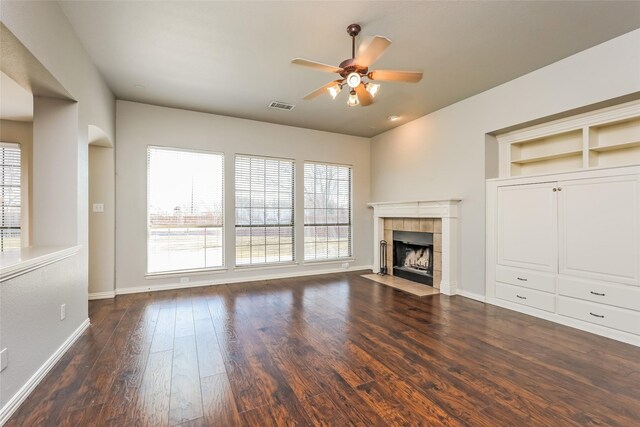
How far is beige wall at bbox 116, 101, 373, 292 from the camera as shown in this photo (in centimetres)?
439

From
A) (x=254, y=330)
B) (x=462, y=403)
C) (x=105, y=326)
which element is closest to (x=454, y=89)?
(x=462, y=403)

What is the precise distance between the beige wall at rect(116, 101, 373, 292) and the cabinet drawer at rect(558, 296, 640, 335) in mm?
3583

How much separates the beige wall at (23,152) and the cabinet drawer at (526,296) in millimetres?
7297

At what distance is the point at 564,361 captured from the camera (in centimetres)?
240

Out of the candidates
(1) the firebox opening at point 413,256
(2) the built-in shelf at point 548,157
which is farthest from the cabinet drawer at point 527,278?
(2) the built-in shelf at point 548,157

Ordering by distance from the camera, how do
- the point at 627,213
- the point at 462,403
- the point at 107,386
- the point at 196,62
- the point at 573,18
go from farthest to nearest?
the point at 196,62 < the point at 627,213 < the point at 573,18 < the point at 107,386 < the point at 462,403

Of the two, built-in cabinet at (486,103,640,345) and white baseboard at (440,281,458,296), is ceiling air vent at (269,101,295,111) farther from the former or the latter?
white baseboard at (440,281,458,296)

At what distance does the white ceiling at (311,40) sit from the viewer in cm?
245

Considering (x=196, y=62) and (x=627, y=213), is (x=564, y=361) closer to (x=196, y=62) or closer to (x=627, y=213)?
(x=627, y=213)

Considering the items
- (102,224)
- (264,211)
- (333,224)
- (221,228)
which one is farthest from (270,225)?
(102,224)

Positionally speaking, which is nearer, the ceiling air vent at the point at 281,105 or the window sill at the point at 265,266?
the ceiling air vent at the point at 281,105

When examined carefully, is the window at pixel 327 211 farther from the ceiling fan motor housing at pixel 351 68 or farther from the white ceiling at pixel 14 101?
the white ceiling at pixel 14 101

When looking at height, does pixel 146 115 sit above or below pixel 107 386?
above

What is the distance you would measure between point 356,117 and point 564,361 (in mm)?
4223
